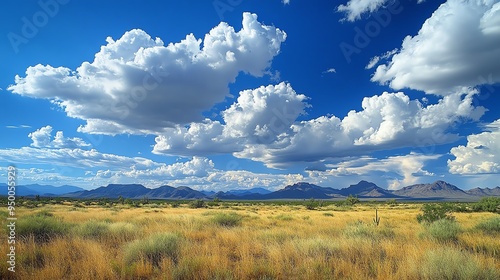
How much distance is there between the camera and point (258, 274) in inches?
257

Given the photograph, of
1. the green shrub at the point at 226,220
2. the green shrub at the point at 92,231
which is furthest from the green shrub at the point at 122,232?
the green shrub at the point at 226,220

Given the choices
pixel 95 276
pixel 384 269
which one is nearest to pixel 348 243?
pixel 384 269

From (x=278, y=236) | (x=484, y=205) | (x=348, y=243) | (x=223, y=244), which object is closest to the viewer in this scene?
(x=348, y=243)

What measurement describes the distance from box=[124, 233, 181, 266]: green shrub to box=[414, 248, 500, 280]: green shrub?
644 cm

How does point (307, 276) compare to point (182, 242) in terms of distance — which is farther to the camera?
point (182, 242)

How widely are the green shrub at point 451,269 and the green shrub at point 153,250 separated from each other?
644cm

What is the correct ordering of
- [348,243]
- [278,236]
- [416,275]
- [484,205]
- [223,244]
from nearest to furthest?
[416,275], [348,243], [223,244], [278,236], [484,205]

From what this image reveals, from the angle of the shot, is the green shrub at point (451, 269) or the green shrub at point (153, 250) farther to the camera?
the green shrub at point (153, 250)

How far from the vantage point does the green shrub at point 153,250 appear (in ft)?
24.6

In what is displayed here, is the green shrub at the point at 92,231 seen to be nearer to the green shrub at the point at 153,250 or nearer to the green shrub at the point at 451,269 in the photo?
the green shrub at the point at 153,250

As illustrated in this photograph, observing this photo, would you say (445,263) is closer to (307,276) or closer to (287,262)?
(307,276)

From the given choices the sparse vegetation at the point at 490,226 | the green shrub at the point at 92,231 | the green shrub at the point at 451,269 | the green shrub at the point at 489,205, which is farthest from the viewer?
the green shrub at the point at 489,205

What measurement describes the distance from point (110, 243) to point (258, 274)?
6254mm

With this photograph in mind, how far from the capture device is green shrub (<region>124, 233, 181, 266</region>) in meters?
7.49
